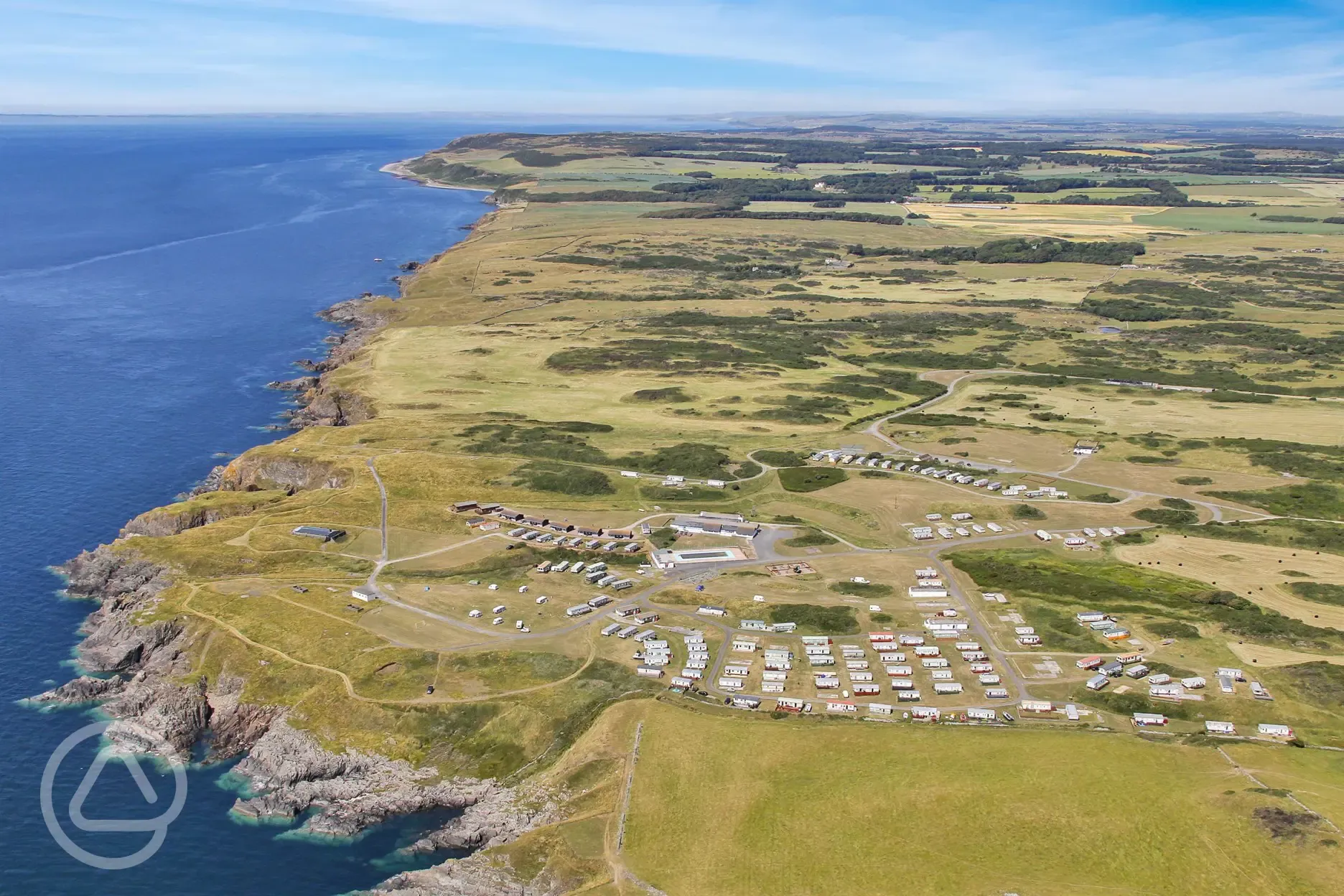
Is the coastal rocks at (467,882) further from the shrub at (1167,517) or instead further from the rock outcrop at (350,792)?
the shrub at (1167,517)

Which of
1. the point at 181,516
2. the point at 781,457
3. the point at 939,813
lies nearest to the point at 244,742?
the point at 181,516

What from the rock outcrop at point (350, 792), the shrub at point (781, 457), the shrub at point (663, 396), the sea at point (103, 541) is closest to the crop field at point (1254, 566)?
the shrub at point (781, 457)

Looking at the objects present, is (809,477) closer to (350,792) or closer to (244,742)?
(350,792)

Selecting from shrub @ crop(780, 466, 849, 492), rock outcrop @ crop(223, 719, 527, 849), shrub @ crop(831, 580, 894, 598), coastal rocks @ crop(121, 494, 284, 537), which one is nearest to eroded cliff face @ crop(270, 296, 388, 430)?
coastal rocks @ crop(121, 494, 284, 537)

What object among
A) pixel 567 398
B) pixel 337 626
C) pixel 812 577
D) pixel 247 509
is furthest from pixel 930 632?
pixel 567 398

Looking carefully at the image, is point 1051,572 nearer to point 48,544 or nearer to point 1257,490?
point 1257,490
